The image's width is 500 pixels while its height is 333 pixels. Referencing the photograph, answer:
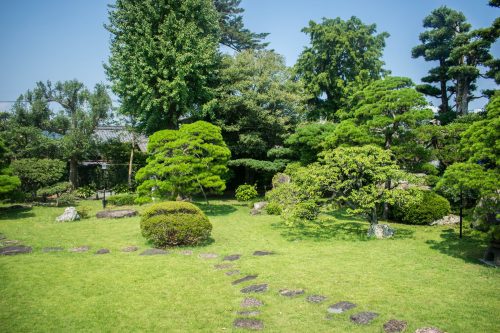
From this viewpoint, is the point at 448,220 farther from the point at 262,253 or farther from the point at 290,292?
the point at 290,292

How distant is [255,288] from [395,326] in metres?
3.35

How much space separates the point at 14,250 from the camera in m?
11.6

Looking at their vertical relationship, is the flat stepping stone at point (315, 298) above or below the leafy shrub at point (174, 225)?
below

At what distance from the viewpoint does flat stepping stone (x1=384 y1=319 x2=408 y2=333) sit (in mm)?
5907

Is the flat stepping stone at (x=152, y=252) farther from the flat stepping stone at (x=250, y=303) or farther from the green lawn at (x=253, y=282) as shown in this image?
the flat stepping stone at (x=250, y=303)

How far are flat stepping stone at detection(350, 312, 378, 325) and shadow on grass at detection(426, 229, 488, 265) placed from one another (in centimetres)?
551

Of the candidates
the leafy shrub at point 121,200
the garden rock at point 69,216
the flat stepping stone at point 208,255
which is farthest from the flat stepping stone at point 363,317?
the leafy shrub at point 121,200

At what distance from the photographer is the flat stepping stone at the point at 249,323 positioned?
6304 millimetres

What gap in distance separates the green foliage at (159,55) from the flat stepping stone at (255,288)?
15252 mm

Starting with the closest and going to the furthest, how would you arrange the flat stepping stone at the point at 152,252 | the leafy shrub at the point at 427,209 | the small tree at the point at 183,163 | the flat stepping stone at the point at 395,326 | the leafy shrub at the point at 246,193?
1. the flat stepping stone at the point at 395,326
2. the flat stepping stone at the point at 152,252
3. the leafy shrub at the point at 427,209
4. the small tree at the point at 183,163
5. the leafy shrub at the point at 246,193

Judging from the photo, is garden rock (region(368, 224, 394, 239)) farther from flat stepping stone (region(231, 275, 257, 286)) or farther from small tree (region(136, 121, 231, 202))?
small tree (region(136, 121, 231, 202))

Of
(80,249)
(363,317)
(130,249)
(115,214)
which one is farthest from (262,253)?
(115,214)

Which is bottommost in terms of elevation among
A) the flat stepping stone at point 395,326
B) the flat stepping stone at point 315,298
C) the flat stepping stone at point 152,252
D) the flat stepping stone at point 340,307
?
the flat stepping stone at point 152,252

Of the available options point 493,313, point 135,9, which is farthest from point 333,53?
point 493,313
